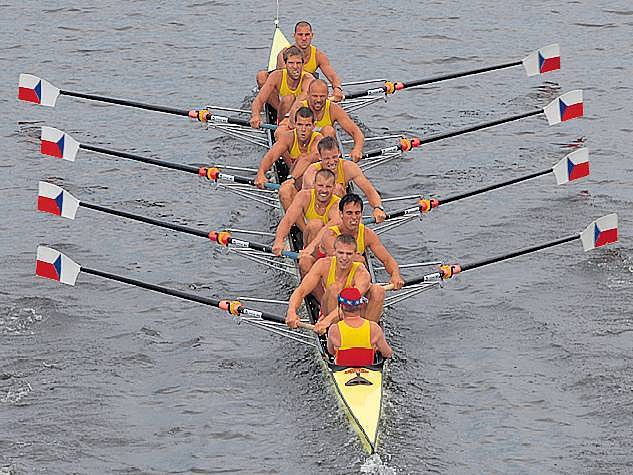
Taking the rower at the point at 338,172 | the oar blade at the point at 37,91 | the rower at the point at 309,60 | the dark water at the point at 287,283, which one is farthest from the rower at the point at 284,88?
the oar blade at the point at 37,91

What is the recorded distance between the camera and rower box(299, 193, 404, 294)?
47.3 ft

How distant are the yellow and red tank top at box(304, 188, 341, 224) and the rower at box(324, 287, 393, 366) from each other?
210 centimetres

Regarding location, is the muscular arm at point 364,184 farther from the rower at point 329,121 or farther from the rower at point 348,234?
the rower at point 329,121

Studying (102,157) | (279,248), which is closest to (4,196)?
(102,157)

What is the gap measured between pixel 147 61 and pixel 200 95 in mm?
2152

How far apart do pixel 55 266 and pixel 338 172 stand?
3.50 m

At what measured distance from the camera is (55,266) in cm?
1549

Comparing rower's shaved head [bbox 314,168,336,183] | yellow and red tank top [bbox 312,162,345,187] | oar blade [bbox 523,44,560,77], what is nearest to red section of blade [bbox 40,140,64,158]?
yellow and red tank top [bbox 312,162,345,187]

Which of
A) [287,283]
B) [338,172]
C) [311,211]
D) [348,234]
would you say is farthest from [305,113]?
[348,234]

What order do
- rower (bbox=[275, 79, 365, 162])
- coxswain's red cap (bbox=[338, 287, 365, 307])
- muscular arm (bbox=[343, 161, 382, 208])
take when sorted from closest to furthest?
coxswain's red cap (bbox=[338, 287, 365, 307]) < muscular arm (bbox=[343, 161, 382, 208]) < rower (bbox=[275, 79, 365, 162])

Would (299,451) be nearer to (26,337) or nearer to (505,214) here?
(26,337)

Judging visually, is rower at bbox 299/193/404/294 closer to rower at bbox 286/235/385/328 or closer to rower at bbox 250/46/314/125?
rower at bbox 286/235/385/328

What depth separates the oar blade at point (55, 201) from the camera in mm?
16562

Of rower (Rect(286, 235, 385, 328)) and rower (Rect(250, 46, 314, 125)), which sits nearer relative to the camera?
rower (Rect(286, 235, 385, 328))
